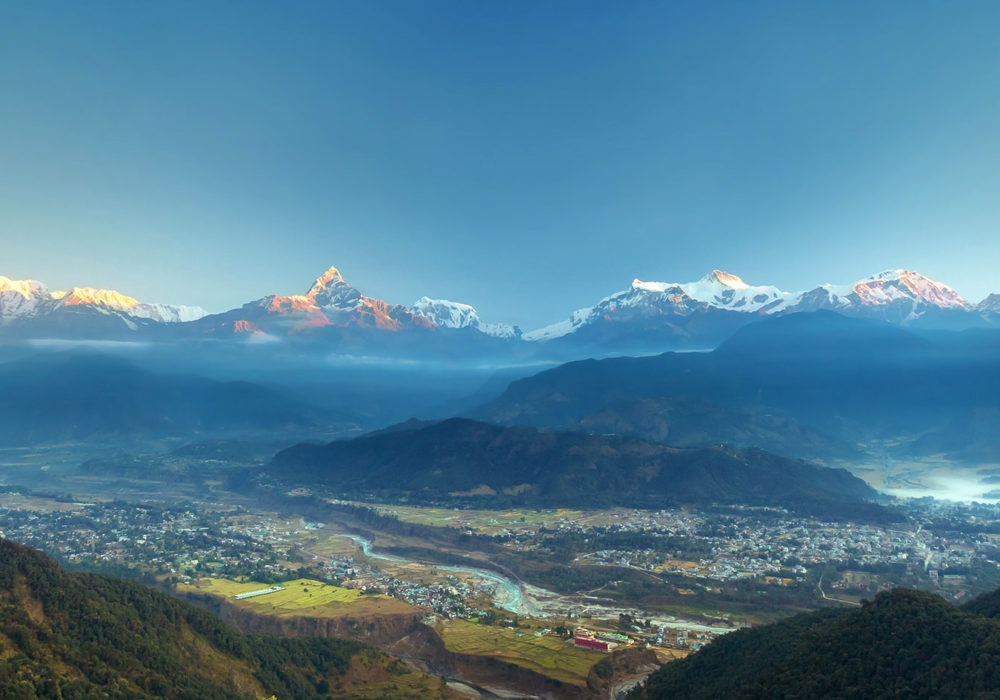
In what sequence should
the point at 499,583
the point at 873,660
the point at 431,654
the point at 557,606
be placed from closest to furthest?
the point at 873,660 < the point at 431,654 < the point at 557,606 < the point at 499,583

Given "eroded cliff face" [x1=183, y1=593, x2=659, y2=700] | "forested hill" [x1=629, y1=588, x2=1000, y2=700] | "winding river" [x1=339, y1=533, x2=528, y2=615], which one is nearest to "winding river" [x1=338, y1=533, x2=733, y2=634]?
"winding river" [x1=339, y1=533, x2=528, y2=615]

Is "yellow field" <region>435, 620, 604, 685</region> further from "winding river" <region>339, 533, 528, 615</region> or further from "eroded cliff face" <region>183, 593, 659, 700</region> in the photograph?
"winding river" <region>339, 533, 528, 615</region>

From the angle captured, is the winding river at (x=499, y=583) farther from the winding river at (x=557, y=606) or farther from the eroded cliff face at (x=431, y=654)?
the eroded cliff face at (x=431, y=654)

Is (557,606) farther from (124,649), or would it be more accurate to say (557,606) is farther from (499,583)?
(124,649)

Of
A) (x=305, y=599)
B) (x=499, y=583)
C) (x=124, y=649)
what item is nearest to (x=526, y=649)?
(x=305, y=599)

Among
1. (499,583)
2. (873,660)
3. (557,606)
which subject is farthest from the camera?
(499,583)

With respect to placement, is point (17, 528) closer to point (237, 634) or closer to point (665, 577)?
point (237, 634)

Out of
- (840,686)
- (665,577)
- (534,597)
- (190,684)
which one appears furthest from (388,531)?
(840,686)

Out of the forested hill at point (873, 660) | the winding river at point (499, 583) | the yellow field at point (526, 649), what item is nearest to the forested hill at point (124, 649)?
the yellow field at point (526, 649)
